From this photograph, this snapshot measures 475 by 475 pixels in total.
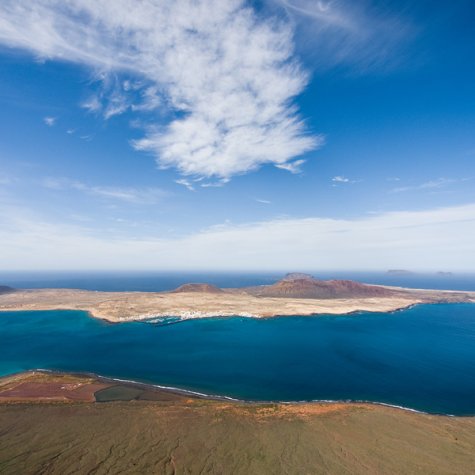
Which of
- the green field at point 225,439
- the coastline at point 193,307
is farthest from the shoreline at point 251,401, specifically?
the coastline at point 193,307

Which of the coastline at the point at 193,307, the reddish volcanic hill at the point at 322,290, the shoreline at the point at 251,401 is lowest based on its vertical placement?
the shoreline at the point at 251,401

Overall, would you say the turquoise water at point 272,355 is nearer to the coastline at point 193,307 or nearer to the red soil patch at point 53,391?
the red soil patch at point 53,391

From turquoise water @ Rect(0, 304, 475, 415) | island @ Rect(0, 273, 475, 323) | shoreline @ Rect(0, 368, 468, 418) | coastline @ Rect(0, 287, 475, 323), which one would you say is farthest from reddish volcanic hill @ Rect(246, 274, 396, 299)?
shoreline @ Rect(0, 368, 468, 418)

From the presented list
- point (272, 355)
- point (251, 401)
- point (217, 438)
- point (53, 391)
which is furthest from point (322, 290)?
point (53, 391)

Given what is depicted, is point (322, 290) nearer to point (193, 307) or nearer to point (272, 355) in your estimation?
point (193, 307)

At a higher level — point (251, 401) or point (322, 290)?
point (322, 290)

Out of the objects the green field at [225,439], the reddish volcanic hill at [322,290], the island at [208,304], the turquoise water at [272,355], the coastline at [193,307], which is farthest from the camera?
the reddish volcanic hill at [322,290]
